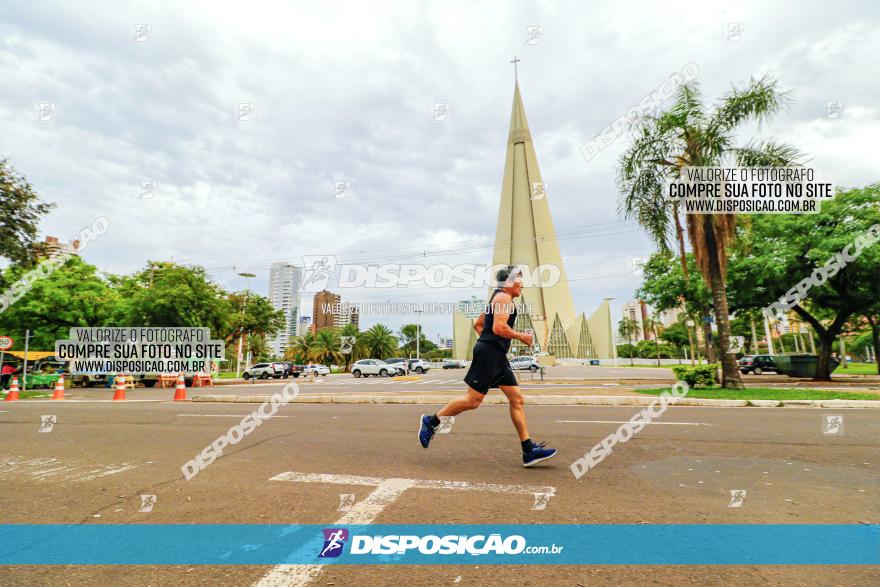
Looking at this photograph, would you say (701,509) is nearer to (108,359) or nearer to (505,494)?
(505,494)

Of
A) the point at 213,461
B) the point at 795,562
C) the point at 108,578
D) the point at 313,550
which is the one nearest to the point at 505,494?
the point at 313,550

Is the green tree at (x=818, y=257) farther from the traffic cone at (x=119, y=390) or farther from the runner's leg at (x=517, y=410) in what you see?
the traffic cone at (x=119, y=390)

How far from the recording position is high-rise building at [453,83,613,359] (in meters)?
88.4

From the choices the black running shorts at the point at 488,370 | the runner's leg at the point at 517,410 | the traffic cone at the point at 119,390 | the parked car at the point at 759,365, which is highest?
the black running shorts at the point at 488,370

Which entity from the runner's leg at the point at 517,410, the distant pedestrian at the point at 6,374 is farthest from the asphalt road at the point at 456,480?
the distant pedestrian at the point at 6,374

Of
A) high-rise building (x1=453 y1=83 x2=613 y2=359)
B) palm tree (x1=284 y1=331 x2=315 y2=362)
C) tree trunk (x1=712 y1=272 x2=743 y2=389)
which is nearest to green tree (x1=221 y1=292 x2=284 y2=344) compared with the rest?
palm tree (x1=284 y1=331 x2=315 y2=362)

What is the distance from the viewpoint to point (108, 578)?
7.13 feet

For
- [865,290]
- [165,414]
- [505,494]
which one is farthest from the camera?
[865,290]

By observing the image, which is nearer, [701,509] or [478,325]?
[701,509]

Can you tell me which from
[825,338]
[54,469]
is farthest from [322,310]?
[54,469]

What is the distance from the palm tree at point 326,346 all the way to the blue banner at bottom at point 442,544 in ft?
190

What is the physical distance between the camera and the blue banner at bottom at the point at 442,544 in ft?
7.61

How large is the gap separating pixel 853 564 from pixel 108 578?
3856 millimetres

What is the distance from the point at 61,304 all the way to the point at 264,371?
1492cm
